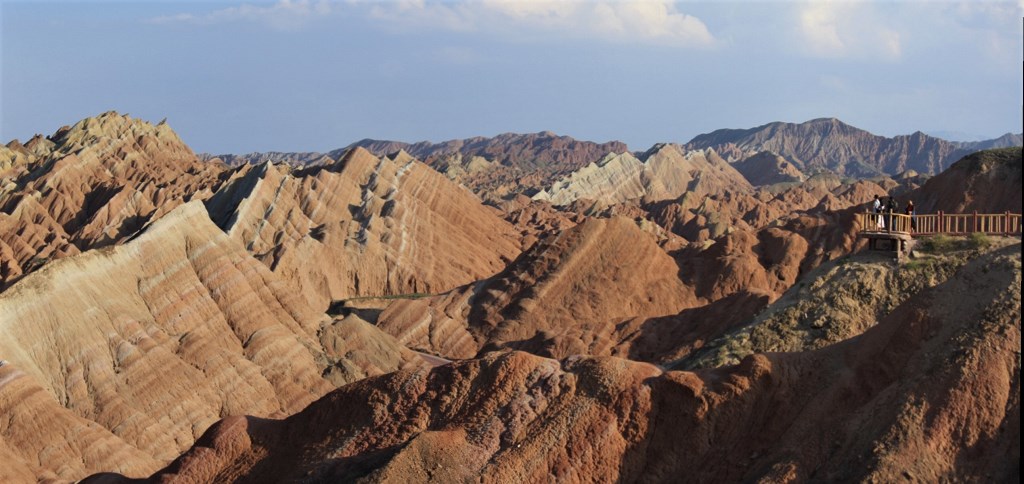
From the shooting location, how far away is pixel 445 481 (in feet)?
96.7

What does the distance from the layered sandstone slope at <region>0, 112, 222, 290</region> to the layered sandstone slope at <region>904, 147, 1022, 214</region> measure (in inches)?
2400

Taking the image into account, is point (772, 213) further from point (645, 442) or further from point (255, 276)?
point (645, 442)

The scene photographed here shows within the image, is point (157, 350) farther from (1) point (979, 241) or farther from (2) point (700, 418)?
(1) point (979, 241)

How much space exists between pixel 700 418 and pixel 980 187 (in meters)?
49.4

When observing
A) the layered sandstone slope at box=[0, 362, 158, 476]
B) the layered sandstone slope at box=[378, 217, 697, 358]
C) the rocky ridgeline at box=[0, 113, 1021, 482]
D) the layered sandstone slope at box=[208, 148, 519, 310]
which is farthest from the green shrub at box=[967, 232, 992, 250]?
the layered sandstone slope at box=[208, 148, 519, 310]

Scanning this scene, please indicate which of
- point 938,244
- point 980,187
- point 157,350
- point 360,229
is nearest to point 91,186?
point 360,229

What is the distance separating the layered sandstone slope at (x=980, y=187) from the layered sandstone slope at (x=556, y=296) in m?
16.0

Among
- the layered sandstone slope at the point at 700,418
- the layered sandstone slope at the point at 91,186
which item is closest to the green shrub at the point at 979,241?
the layered sandstone slope at the point at 700,418

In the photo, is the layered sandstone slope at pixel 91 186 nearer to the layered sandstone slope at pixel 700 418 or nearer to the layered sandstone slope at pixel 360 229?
the layered sandstone slope at pixel 360 229

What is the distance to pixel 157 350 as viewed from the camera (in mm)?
62469

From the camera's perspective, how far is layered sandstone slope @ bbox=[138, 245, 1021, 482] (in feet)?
86.9

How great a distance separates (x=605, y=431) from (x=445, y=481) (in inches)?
159

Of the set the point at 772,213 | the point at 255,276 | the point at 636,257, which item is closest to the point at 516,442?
the point at 255,276

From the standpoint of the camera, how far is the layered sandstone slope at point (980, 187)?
7169 centimetres
